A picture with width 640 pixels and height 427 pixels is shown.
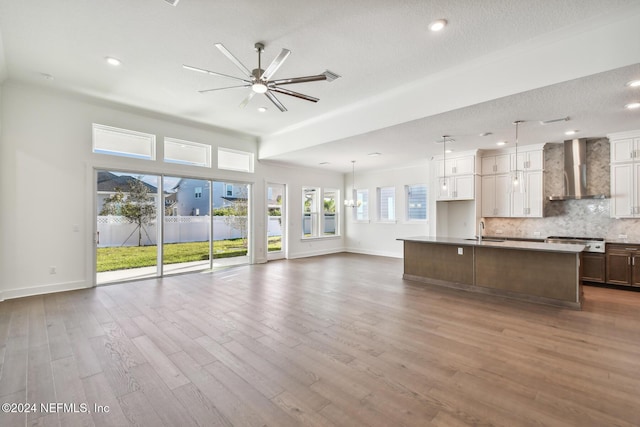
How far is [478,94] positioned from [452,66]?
529 millimetres

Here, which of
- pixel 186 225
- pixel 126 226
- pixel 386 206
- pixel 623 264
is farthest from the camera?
pixel 386 206

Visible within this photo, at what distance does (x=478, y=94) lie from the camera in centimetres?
383

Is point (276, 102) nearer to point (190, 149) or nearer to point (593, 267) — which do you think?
point (190, 149)

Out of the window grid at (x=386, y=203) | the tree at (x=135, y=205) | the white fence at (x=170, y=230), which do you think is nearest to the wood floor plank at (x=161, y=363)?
the white fence at (x=170, y=230)

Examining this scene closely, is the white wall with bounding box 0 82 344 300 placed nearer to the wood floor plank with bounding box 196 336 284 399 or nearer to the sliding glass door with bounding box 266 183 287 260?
the sliding glass door with bounding box 266 183 287 260

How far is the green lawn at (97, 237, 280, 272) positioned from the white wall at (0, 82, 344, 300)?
0.46 m

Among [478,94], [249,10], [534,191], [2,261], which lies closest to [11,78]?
[2,261]

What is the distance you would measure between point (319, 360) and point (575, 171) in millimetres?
6614

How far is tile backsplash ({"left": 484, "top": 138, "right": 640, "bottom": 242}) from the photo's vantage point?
5.72 metres

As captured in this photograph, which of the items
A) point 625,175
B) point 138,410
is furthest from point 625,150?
point 138,410

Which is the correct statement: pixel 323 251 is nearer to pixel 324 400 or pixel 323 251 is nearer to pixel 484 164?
pixel 484 164

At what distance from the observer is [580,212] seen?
20.0 feet

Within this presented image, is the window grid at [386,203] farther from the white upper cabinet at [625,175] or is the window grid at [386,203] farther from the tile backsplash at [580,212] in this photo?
the white upper cabinet at [625,175]

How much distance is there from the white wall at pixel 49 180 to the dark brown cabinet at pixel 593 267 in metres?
8.88
